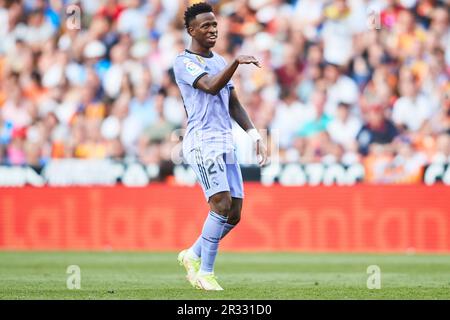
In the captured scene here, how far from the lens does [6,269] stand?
13.0 meters

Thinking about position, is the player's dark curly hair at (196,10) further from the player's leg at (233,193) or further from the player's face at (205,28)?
the player's leg at (233,193)

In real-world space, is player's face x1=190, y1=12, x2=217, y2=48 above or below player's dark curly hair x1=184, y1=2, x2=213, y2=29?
below

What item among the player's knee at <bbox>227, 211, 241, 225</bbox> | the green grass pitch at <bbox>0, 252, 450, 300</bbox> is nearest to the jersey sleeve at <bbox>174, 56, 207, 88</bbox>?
the player's knee at <bbox>227, 211, 241, 225</bbox>

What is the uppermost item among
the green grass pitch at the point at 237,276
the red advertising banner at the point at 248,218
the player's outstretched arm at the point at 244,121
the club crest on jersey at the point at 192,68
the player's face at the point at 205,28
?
the player's face at the point at 205,28

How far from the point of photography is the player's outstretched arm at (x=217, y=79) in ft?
30.3

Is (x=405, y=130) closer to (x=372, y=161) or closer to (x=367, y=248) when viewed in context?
(x=372, y=161)

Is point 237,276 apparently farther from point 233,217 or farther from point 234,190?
point 234,190

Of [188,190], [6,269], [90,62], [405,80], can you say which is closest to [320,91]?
[405,80]

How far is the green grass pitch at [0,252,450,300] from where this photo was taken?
9492 millimetres

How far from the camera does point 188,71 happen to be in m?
9.77

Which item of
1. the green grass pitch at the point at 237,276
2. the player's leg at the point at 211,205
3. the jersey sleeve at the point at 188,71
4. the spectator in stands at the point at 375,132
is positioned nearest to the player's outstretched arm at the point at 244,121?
the player's leg at the point at 211,205

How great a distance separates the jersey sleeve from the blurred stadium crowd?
7.29 m

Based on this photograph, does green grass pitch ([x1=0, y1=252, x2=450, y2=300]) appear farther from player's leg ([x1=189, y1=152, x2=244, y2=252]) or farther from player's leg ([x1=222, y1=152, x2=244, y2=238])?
player's leg ([x1=222, y1=152, x2=244, y2=238])

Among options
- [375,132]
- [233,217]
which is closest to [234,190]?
[233,217]
